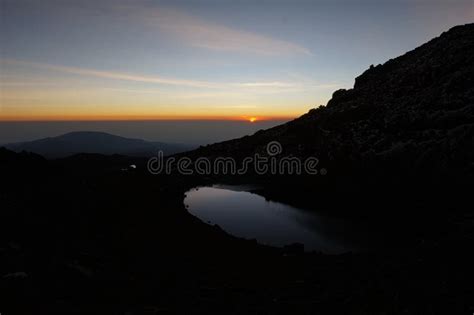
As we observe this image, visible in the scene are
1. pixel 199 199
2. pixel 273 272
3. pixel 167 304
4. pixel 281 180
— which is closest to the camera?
pixel 167 304

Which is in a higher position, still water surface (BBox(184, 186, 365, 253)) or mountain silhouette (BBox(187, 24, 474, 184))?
mountain silhouette (BBox(187, 24, 474, 184))

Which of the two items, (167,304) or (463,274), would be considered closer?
(167,304)

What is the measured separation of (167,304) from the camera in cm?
1709

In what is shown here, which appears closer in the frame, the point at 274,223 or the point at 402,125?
the point at 274,223

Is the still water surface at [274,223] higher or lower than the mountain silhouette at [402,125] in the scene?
lower

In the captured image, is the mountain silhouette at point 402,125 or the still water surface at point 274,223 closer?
the still water surface at point 274,223

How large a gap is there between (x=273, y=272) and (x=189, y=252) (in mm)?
7249

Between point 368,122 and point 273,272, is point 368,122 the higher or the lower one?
the higher one

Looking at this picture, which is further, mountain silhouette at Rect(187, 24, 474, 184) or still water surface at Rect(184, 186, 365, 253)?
mountain silhouette at Rect(187, 24, 474, 184)

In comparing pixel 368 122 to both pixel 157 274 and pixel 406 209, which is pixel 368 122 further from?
pixel 157 274

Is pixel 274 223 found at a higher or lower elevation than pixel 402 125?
lower

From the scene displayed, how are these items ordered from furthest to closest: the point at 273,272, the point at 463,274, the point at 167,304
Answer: the point at 273,272
the point at 463,274
the point at 167,304

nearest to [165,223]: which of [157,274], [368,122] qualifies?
[157,274]

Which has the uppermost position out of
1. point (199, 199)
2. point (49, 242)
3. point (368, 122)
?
point (368, 122)
